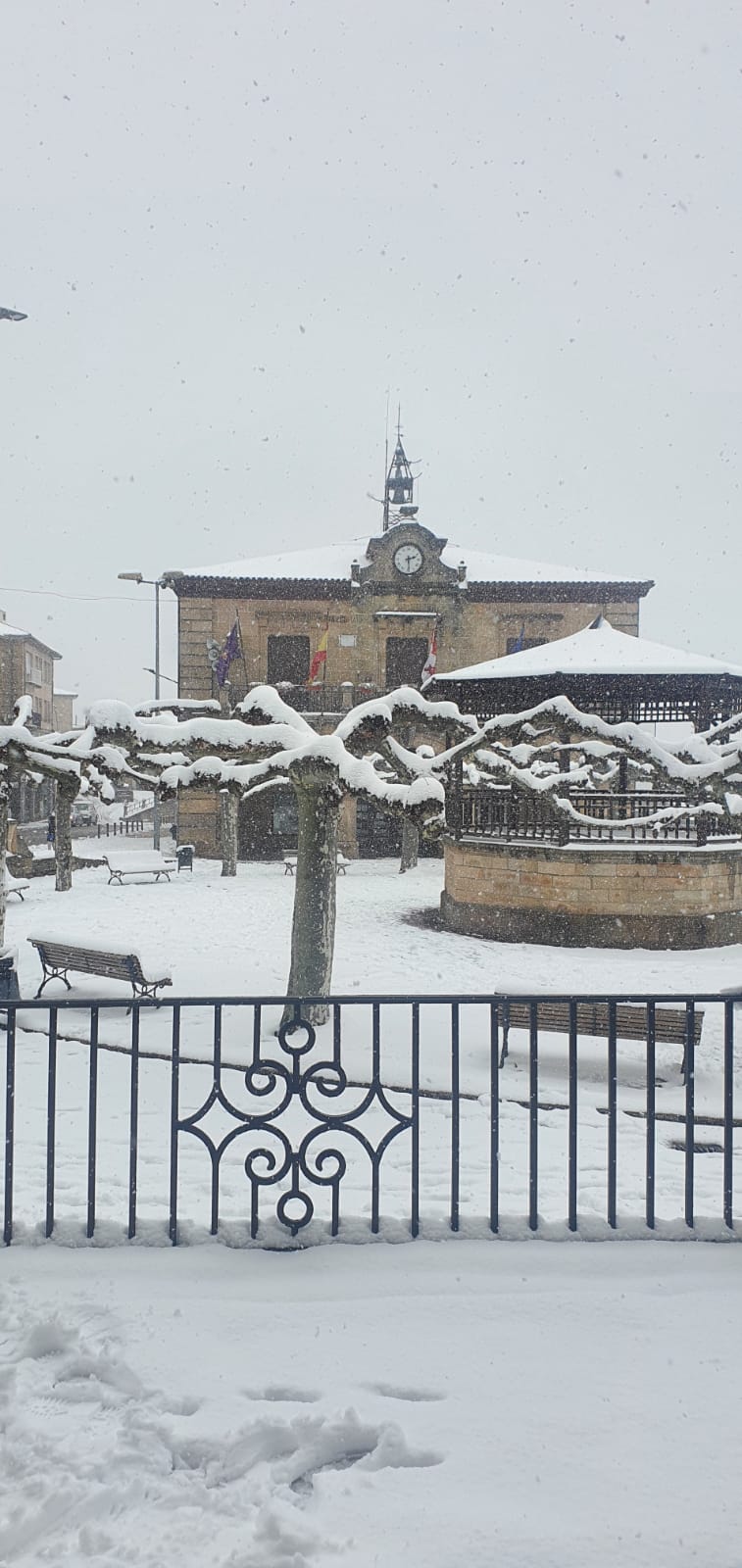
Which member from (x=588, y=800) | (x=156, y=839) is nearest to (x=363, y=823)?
(x=156, y=839)

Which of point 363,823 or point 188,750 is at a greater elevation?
point 188,750

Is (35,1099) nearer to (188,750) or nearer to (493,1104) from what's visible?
(188,750)

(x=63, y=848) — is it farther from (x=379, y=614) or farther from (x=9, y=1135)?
(x=9, y=1135)

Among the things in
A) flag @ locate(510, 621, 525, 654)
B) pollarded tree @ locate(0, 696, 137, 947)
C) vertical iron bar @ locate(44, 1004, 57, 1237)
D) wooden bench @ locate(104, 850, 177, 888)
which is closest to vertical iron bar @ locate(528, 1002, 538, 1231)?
vertical iron bar @ locate(44, 1004, 57, 1237)

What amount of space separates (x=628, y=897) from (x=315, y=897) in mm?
7554

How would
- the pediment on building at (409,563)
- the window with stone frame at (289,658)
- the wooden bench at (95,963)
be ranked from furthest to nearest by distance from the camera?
1. the window with stone frame at (289,658)
2. the pediment on building at (409,563)
3. the wooden bench at (95,963)

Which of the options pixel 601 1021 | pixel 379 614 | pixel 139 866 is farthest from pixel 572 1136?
pixel 379 614

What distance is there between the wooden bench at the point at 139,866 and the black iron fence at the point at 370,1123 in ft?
37.3

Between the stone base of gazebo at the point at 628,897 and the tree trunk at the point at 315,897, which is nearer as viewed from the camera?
the tree trunk at the point at 315,897

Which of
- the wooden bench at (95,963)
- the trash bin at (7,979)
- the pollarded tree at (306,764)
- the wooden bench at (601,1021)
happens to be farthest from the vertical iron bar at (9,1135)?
the trash bin at (7,979)

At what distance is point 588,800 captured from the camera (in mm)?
15328

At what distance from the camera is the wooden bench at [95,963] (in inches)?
354

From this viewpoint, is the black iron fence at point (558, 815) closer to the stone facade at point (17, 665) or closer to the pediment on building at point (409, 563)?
the pediment on building at point (409, 563)

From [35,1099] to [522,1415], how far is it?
481 centimetres
